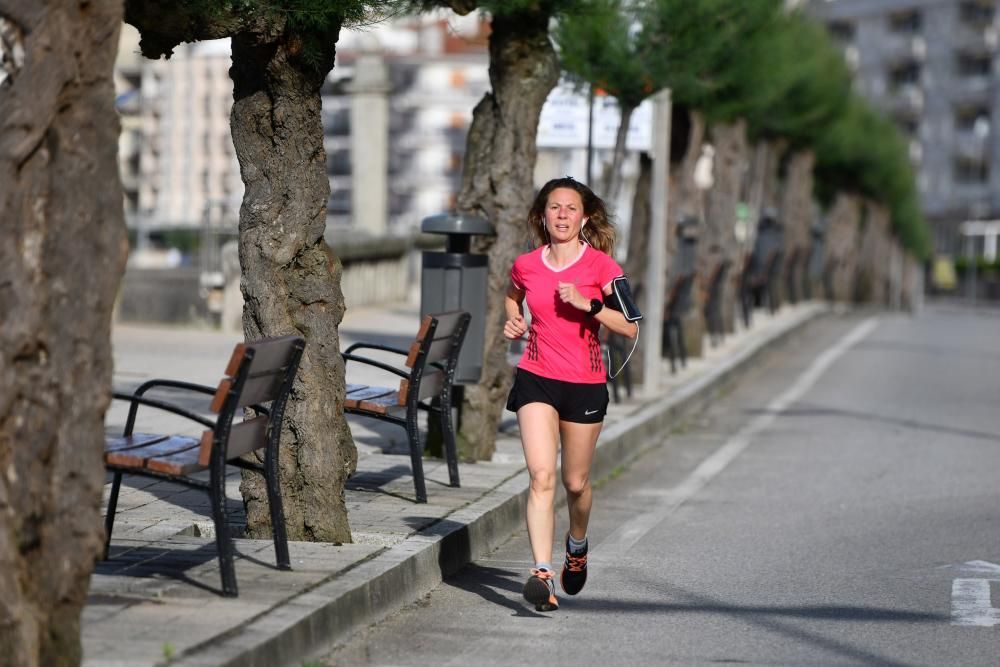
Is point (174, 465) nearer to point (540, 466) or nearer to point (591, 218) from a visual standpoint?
point (540, 466)

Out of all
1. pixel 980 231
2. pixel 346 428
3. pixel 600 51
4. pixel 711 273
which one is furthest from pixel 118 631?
pixel 980 231

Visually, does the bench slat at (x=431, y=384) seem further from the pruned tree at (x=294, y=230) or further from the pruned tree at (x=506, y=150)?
the pruned tree at (x=506, y=150)

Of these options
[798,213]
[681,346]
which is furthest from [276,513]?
[798,213]

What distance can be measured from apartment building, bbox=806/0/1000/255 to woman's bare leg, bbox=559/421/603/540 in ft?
363

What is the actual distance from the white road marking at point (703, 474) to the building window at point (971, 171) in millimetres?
97182

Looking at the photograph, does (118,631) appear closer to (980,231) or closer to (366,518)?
(366,518)

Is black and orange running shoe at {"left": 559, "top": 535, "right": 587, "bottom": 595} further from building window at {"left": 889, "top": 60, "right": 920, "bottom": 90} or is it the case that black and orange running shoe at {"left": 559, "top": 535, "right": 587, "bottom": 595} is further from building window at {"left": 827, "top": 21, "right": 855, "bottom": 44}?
building window at {"left": 827, "top": 21, "right": 855, "bottom": 44}

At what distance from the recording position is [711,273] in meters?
28.8

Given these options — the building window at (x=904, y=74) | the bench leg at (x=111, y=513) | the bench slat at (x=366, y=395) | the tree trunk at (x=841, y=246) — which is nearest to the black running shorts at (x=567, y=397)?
the bench leg at (x=111, y=513)

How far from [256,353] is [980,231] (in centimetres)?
10901

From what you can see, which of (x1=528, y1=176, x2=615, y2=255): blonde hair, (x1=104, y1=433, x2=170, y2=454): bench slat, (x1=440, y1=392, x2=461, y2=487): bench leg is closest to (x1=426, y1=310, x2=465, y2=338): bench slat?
(x1=440, y1=392, x2=461, y2=487): bench leg

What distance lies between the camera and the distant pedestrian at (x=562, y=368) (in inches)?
312

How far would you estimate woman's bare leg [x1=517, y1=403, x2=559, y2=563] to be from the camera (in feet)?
25.9

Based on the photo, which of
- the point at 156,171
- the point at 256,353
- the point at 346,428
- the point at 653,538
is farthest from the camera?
the point at 156,171
